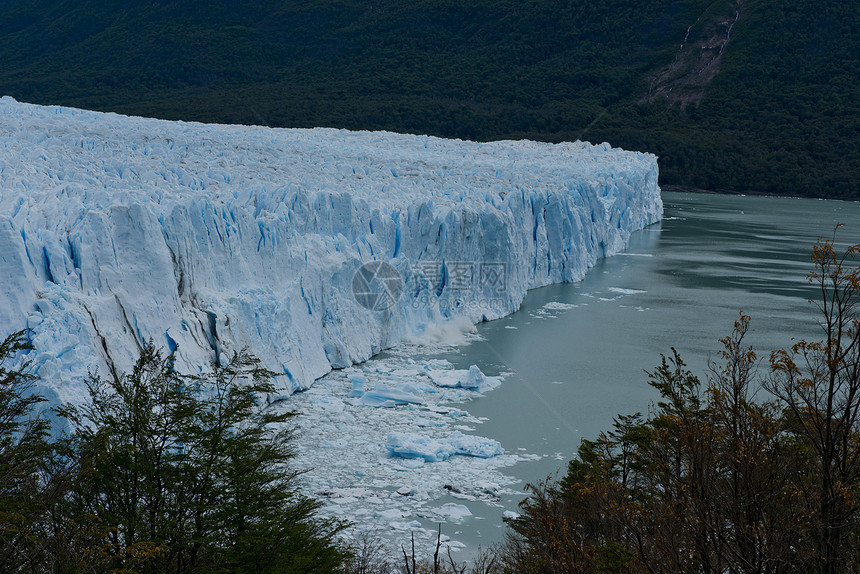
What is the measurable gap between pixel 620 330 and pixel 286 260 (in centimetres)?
815

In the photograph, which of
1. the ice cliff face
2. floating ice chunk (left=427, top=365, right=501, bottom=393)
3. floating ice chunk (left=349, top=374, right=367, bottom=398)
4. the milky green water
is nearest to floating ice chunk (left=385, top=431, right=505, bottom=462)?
the milky green water

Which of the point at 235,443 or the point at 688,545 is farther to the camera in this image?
the point at 235,443

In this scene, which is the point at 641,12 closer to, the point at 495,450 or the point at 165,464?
the point at 495,450

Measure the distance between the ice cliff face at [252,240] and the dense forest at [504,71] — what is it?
931 inches

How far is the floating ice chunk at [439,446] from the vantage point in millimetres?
9789

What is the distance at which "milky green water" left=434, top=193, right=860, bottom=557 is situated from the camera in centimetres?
1128

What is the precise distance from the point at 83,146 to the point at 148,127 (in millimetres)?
4993

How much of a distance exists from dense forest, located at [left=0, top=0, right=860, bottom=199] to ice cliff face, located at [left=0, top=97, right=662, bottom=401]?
77.6ft

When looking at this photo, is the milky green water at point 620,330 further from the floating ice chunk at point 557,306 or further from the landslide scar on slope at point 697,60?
the landslide scar on slope at point 697,60

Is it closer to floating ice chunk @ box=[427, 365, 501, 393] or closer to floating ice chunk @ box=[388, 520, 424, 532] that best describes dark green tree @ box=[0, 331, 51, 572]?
floating ice chunk @ box=[388, 520, 424, 532]

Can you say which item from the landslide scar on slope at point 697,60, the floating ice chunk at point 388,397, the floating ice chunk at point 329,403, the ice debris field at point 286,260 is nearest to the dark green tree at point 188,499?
the ice debris field at point 286,260

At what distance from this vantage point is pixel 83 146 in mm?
16688

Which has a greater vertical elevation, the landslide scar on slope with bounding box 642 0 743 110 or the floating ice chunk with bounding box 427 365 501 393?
the landslide scar on slope with bounding box 642 0 743 110

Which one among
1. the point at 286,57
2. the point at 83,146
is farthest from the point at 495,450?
the point at 286,57
